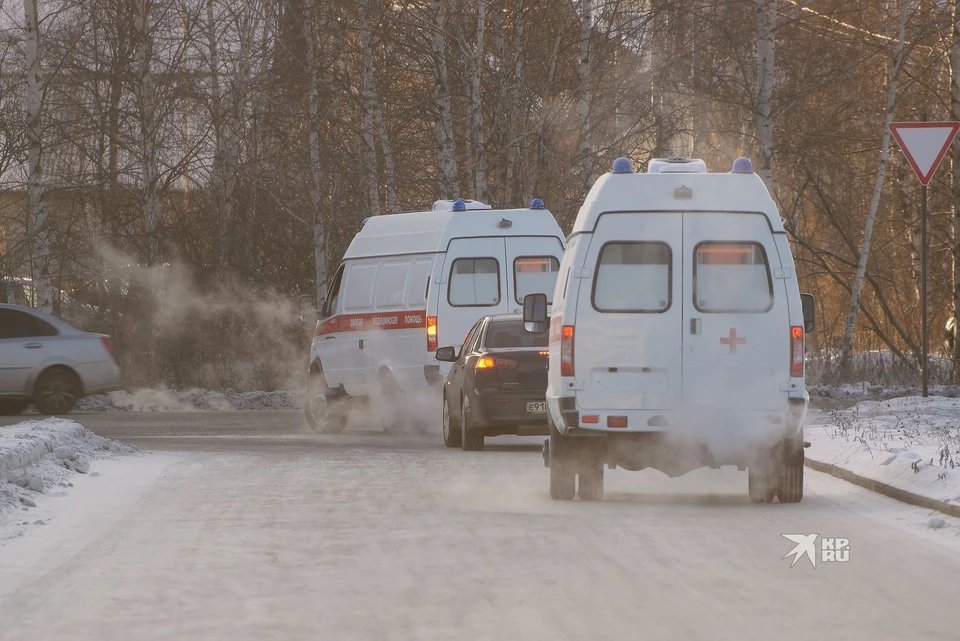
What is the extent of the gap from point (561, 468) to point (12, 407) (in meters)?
17.2

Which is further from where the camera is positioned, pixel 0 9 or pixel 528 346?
pixel 0 9

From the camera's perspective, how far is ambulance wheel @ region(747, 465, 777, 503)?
40.4 feet

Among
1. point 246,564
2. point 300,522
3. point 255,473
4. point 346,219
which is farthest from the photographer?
point 346,219

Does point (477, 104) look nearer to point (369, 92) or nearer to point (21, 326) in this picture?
point (369, 92)

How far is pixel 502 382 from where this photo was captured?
57.7ft

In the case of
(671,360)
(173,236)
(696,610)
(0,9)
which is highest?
(0,9)

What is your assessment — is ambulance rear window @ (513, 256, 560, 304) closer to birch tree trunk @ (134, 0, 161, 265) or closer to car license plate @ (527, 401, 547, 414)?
car license plate @ (527, 401, 547, 414)

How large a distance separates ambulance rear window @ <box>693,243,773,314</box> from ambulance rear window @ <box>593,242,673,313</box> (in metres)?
0.24

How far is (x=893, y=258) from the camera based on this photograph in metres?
40.3

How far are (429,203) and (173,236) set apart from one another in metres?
6.80

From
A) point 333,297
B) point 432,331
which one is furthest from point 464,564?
point 333,297

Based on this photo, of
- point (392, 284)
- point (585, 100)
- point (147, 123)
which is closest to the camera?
point (392, 284)

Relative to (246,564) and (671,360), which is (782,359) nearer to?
(671,360)

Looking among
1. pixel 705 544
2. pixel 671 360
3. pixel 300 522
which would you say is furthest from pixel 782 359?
pixel 300 522
